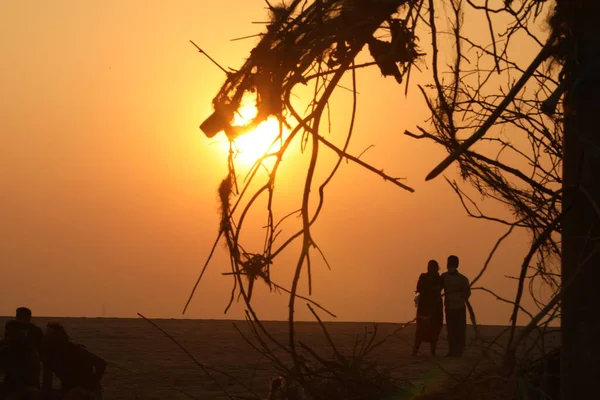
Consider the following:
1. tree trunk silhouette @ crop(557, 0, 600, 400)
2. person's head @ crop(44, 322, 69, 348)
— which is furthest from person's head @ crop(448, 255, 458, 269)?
tree trunk silhouette @ crop(557, 0, 600, 400)

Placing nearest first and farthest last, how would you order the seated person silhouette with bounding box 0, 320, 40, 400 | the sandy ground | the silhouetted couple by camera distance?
the seated person silhouette with bounding box 0, 320, 40, 400
the sandy ground
the silhouetted couple

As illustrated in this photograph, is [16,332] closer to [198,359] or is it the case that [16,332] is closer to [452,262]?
[452,262]

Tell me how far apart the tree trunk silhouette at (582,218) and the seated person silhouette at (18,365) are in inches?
255

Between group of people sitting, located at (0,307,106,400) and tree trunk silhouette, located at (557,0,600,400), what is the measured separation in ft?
19.4

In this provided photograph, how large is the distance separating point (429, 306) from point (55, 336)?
9850 millimetres

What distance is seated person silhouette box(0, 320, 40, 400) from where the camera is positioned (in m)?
9.16

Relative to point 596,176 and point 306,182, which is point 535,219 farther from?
point 306,182

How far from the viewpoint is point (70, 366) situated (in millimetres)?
8922

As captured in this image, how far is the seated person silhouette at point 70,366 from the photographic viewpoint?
891 cm

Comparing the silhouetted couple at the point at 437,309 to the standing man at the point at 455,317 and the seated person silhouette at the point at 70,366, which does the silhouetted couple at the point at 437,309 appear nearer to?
the standing man at the point at 455,317

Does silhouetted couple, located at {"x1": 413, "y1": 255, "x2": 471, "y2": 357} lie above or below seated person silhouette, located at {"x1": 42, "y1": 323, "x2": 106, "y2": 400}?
above

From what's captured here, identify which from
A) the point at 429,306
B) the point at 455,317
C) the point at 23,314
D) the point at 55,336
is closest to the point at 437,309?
the point at 429,306

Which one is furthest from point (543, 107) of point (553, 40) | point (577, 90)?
point (553, 40)

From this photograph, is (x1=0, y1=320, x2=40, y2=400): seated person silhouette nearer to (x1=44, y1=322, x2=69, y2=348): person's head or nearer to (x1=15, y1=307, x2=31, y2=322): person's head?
(x1=15, y1=307, x2=31, y2=322): person's head
